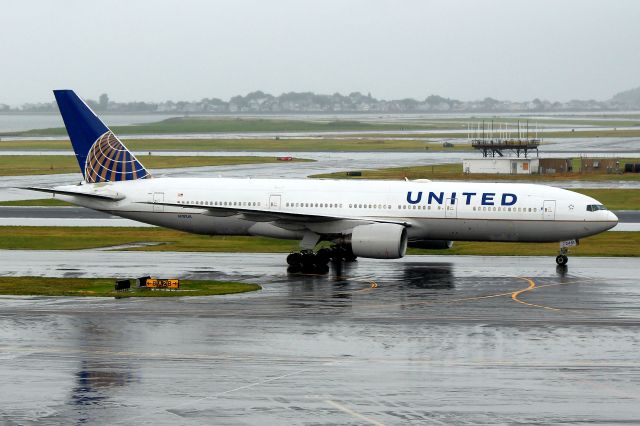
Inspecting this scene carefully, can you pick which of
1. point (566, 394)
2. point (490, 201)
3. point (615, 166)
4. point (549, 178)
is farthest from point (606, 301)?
point (615, 166)

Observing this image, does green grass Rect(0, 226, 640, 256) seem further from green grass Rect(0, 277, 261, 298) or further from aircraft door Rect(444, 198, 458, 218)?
green grass Rect(0, 277, 261, 298)

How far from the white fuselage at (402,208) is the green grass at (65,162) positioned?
209ft

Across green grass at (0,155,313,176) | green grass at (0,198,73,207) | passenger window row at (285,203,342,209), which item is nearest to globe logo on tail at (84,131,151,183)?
passenger window row at (285,203,342,209)

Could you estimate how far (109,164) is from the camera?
5516cm

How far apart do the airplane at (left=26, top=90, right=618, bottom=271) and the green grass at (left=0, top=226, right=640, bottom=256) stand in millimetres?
4711

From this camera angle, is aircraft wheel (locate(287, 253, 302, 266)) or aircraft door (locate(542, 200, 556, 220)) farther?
aircraft door (locate(542, 200, 556, 220))

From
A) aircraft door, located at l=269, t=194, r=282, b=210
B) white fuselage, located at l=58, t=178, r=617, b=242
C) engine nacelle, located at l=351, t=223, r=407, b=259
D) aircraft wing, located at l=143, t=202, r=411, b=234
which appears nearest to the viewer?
engine nacelle, located at l=351, t=223, r=407, b=259

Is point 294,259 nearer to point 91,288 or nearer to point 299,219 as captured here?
point 299,219

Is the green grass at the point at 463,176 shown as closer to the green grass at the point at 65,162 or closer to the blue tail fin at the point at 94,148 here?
the green grass at the point at 65,162

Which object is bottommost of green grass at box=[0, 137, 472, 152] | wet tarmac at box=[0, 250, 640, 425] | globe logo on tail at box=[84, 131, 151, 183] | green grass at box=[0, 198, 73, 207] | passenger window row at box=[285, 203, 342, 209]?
wet tarmac at box=[0, 250, 640, 425]

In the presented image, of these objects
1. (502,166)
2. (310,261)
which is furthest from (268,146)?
(310,261)

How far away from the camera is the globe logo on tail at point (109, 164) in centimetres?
5516

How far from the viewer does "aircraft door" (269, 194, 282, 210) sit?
52094mm

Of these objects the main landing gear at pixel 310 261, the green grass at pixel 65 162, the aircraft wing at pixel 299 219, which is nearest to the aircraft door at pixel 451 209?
the aircraft wing at pixel 299 219
